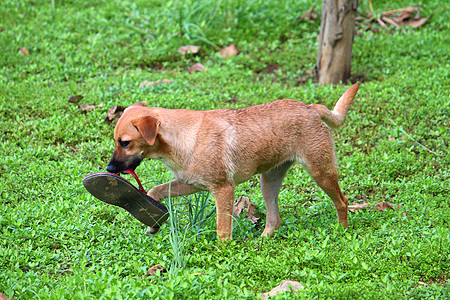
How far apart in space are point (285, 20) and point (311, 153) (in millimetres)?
6693

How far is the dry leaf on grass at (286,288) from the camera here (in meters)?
4.55

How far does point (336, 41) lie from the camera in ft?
30.8

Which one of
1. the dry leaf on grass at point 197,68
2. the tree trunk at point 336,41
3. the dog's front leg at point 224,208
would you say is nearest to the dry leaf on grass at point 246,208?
the dog's front leg at point 224,208

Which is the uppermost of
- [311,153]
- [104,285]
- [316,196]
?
[311,153]

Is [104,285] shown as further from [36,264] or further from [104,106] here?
[104,106]

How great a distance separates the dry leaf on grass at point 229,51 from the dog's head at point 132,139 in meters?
5.84

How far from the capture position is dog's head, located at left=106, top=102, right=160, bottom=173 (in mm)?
5004

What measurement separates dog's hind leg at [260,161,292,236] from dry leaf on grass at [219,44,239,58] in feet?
16.9

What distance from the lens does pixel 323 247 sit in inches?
209

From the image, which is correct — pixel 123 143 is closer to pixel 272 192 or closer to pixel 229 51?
pixel 272 192

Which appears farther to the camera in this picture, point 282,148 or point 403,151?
point 403,151

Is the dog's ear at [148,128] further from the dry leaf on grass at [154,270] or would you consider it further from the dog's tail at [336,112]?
the dog's tail at [336,112]

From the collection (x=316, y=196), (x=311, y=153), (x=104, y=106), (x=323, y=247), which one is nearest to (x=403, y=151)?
(x=316, y=196)

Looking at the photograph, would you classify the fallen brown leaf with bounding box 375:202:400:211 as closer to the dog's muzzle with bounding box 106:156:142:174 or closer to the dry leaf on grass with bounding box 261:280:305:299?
the dry leaf on grass with bounding box 261:280:305:299
